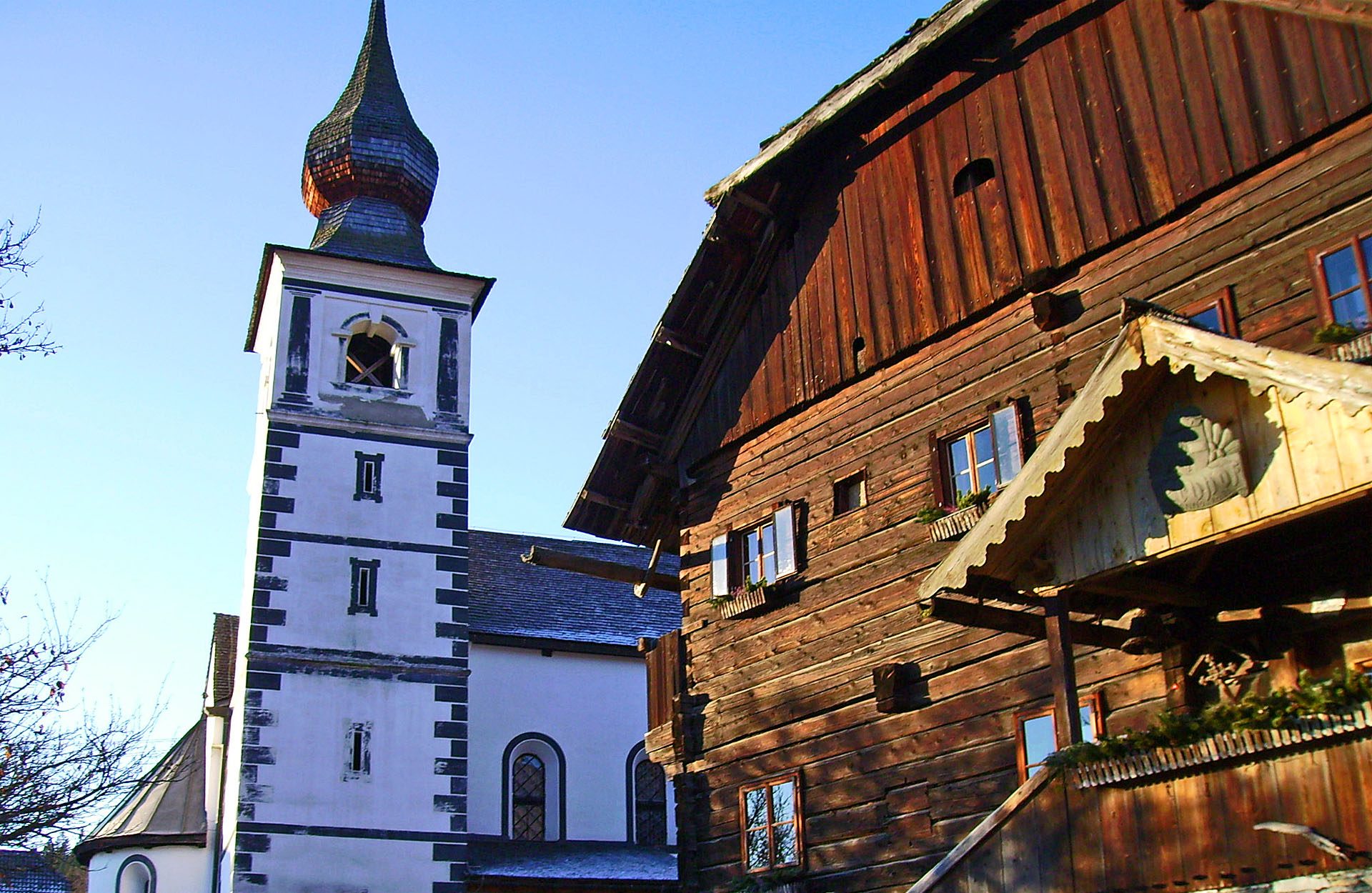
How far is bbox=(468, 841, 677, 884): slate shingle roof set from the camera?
30.9 m

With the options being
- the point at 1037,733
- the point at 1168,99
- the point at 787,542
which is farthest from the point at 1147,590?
the point at 787,542

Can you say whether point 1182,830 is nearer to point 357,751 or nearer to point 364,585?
point 357,751

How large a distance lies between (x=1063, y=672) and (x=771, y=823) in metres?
6.54

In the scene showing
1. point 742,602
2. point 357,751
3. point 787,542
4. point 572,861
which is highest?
point 787,542

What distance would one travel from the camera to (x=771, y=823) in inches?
666

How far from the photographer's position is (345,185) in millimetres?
36375

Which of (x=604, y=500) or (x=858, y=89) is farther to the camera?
(x=604, y=500)

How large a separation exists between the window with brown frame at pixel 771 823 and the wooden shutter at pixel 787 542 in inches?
91.0

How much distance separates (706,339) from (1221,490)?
33.2 feet

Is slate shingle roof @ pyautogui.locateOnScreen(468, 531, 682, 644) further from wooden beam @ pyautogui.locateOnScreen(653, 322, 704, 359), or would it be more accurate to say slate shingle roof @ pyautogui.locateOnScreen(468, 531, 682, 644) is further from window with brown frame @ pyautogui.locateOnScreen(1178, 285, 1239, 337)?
window with brown frame @ pyautogui.locateOnScreen(1178, 285, 1239, 337)

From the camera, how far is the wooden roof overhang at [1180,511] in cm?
1005

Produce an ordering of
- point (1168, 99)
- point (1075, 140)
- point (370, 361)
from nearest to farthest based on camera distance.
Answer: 1. point (1168, 99)
2. point (1075, 140)
3. point (370, 361)

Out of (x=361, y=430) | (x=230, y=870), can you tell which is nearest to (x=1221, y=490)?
(x=230, y=870)

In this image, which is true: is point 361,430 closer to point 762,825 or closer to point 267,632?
point 267,632
